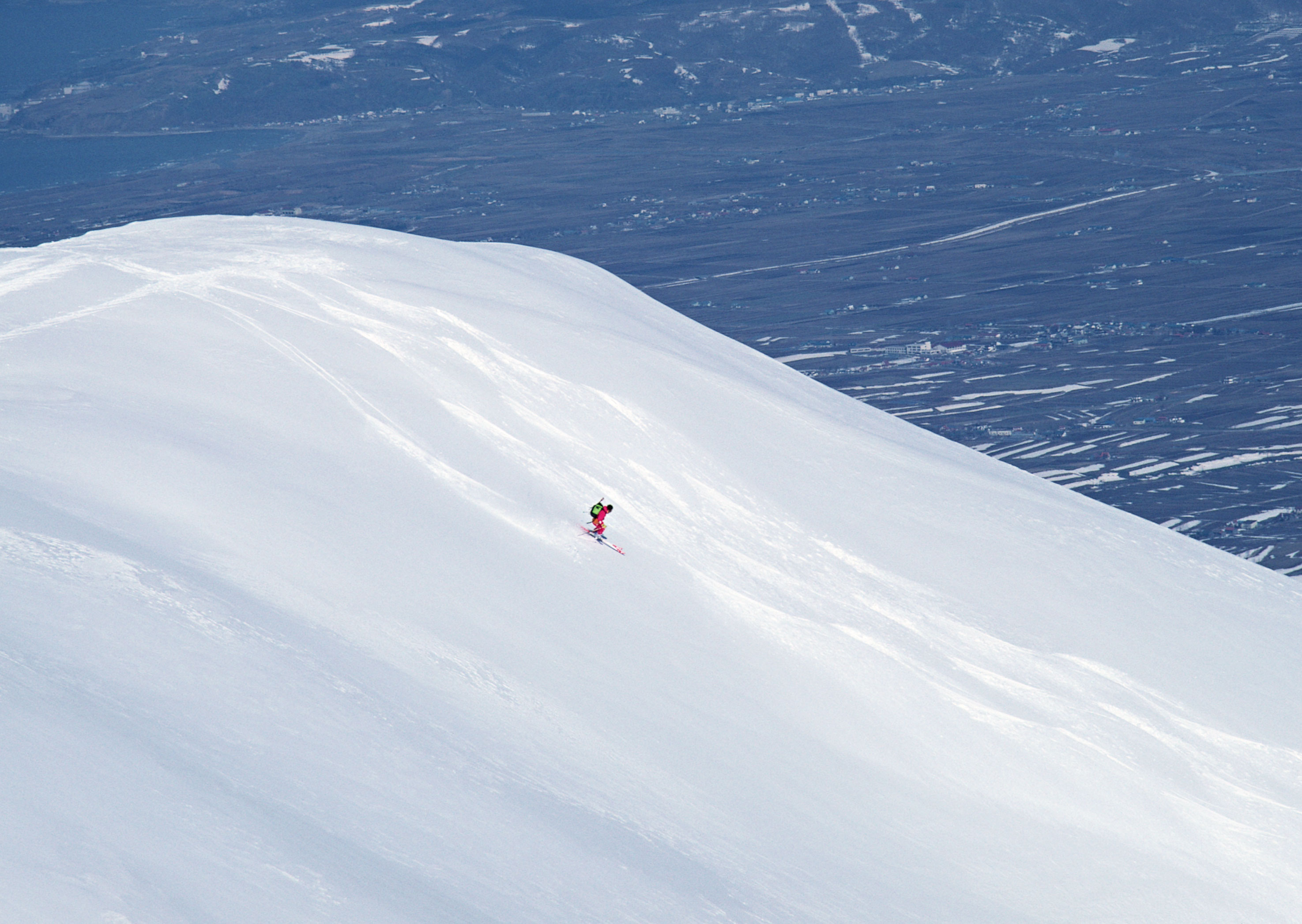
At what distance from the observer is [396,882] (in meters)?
8.07

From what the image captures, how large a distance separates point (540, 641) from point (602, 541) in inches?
96.2

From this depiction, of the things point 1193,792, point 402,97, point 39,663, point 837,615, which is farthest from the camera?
point 402,97

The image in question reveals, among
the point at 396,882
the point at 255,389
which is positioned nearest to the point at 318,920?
the point at 396,882

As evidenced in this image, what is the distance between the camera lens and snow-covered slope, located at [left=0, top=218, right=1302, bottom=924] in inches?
338

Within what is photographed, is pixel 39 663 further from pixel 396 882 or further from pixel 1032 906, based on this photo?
pixel 1032 906

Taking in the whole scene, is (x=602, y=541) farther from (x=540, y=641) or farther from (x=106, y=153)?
(x=106, y=153)

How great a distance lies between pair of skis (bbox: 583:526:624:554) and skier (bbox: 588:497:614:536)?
0.03 metres

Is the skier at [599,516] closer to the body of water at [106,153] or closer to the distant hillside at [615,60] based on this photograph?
the body of water at [106,153]

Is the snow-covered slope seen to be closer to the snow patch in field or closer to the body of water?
the body of water

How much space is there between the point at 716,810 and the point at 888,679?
3.63 m

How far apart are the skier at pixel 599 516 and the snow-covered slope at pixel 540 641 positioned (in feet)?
1.36

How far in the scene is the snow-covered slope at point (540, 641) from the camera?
28.1ft

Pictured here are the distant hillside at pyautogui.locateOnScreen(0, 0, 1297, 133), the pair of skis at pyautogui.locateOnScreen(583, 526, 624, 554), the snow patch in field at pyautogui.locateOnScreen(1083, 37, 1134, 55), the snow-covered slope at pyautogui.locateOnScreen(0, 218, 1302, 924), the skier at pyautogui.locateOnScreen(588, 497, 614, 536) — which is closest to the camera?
the snow-covered slope at pyautogui.locateOnScreen(0, 218, 1302, 924)

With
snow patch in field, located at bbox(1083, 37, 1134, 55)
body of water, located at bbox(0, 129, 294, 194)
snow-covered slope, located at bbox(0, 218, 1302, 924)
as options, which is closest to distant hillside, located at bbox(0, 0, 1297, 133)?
A: snow patch in field, located at bbox(1083, 37, 1134, 55)
